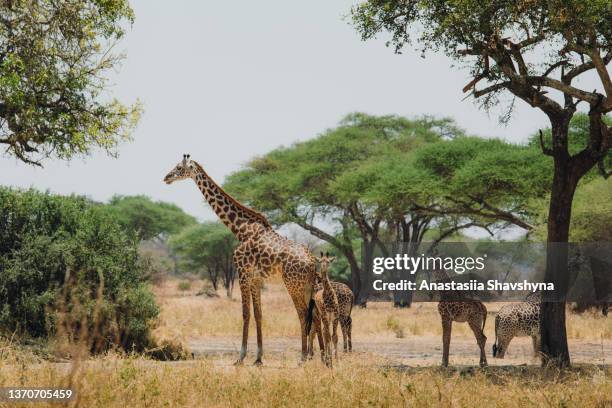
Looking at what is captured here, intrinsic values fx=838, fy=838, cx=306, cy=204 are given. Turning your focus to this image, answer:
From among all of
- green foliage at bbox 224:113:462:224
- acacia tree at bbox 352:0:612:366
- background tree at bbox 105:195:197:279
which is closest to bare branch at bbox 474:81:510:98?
acacia tree at bbox 352:0:612:366

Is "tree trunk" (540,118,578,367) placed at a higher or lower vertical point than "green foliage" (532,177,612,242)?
lower

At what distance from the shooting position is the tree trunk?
13016 mm

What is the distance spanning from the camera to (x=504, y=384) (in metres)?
10.1

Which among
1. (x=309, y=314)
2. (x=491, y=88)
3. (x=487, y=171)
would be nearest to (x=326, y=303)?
(x=309, y=314)

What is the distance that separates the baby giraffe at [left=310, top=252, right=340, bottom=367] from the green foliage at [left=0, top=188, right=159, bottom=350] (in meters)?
3.44

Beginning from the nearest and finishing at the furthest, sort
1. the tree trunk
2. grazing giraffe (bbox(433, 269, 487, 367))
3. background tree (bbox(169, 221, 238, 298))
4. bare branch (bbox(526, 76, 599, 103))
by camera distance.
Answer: grazing giraffe (bbox(433, 269, 487, 367)), bare branch (bbox(526, 76, 599, 103)), the tree trunk, background tree (bbox(169, 221, 238, 298))

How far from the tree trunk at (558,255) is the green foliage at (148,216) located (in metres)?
40.9

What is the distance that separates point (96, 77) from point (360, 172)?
57.1ft

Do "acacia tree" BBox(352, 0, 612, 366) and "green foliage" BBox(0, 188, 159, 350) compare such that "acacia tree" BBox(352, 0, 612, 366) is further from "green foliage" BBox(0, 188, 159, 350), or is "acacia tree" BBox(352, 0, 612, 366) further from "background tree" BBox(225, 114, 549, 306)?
"background tree" BBox(225, 114, 549, 306)

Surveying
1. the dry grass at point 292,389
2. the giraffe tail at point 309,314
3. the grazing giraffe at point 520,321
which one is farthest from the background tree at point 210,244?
the dry grass at point 292,389

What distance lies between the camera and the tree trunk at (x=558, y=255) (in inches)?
512

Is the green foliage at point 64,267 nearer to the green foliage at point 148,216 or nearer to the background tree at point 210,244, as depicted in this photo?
the background tree at point 210,244

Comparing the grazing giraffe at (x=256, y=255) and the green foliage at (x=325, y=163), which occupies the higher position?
the green foliage at (x=325, y=163)

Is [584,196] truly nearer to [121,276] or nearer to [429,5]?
[429,5]
